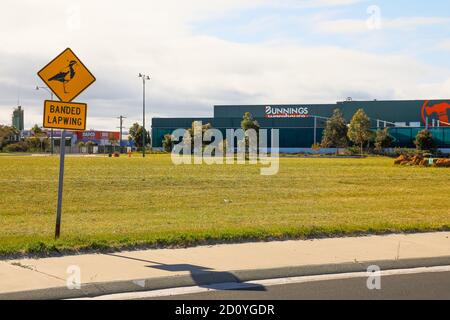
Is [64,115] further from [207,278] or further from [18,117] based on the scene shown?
[18,117]

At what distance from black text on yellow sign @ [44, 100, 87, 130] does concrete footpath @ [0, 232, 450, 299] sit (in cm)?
267

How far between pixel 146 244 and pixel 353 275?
3676mm

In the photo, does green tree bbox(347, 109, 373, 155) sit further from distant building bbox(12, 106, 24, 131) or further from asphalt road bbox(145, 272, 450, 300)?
distant building bbox(12, 106, 24, 131)

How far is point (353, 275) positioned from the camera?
8.76 metres

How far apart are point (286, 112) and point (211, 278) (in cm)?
10984

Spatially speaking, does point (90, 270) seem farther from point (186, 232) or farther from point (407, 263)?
point (407, 263)

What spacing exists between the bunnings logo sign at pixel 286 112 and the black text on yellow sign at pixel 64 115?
105 m

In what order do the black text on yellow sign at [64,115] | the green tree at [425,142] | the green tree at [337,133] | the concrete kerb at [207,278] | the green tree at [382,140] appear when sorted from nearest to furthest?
the concrete kerb at [207,278]
the black text on yellow sign at [64,115]
the green tree at [425,142]
the green tree at [382,140]
the green tree at [337,133]

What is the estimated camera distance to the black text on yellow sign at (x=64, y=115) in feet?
35.3

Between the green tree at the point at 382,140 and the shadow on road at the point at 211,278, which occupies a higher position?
the green tree at the point at 382,140

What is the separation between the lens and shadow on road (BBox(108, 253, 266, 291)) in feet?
26.2

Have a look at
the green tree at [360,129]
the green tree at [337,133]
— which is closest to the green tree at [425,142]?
the green tree at [360,129]

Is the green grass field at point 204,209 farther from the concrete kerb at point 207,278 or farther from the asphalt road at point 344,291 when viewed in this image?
the asphalt road at point 344,291
